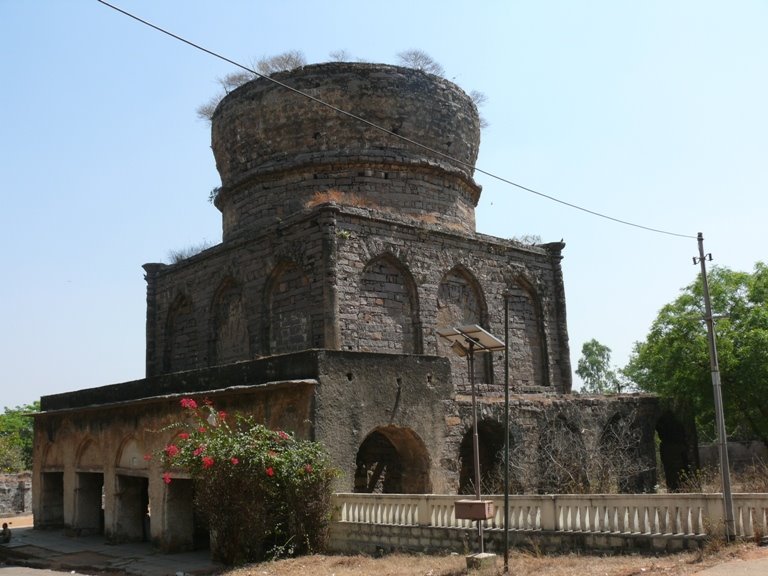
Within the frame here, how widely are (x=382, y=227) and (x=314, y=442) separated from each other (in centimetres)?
629

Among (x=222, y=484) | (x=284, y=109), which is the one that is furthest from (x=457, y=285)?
(x=222, y=484)

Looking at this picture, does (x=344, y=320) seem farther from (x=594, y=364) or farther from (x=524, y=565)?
(x=594, y=364)

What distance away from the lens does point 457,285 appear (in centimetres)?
1822

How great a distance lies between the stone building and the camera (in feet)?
44.5

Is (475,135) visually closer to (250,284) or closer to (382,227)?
(382,227)

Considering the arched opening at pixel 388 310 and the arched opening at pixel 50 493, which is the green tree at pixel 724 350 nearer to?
the arched opening at pixel 388 310

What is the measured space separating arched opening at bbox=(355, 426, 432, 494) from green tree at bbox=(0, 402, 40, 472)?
75.0ft

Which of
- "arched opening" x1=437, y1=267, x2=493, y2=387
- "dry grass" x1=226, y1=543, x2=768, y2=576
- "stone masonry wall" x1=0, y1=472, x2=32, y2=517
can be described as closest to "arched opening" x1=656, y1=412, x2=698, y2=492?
"arched opening" x1=437, y1=267, x2=493, y2=387

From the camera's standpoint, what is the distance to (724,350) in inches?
795

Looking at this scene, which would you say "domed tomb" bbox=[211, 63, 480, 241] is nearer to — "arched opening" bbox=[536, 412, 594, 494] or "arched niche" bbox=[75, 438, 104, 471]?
"arched opening" bbox=[536, 412, 594, 494]

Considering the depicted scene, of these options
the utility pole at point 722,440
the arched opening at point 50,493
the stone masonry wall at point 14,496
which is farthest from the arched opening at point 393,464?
the stone masonry wall at point 14,496

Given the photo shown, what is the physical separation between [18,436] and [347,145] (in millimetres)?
36913

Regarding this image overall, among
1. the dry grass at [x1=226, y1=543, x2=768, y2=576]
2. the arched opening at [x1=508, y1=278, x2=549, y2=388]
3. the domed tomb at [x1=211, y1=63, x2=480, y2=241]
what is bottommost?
the dry grass at [x1=226, y1=543, x2=768, y2=576]

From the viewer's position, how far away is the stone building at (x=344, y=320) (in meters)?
13.6
